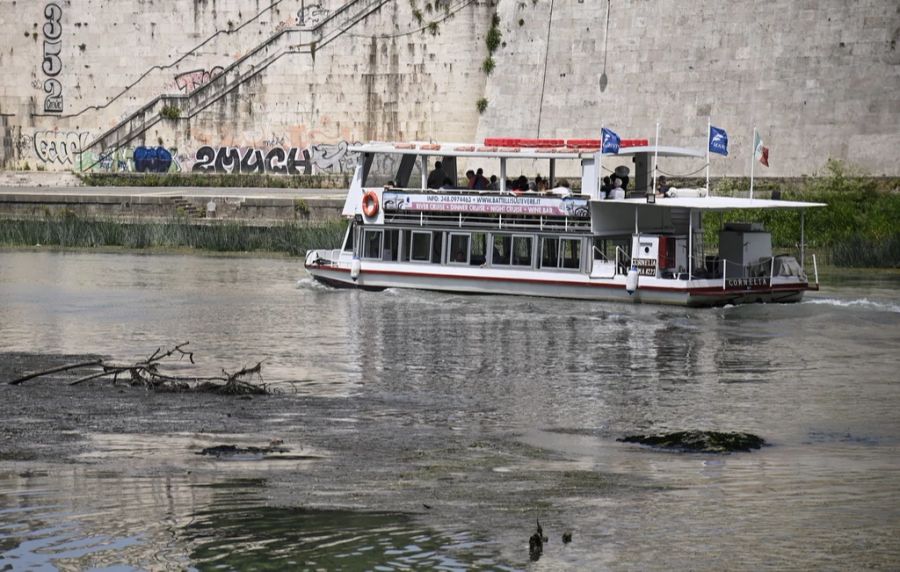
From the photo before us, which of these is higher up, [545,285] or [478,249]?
[478,249]

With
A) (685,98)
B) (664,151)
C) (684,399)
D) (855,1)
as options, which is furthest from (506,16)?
(684,399)

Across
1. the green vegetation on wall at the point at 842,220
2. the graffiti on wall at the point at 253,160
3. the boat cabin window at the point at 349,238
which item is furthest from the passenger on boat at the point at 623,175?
the graffiti on wall at the point at 253,160

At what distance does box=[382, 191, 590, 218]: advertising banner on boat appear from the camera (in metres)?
28.6

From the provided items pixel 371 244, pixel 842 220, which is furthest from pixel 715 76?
pixel 371 244

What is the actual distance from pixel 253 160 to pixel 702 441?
37217 millimetres

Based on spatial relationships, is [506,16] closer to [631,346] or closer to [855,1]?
[855,1]

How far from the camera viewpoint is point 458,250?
1172 inches

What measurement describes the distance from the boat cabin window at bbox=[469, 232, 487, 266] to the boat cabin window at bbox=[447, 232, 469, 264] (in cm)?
16

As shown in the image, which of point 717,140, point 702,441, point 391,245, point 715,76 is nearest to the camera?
point 702,441

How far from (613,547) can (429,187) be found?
21.0 m

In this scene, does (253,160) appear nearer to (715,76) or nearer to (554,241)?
(715,76)

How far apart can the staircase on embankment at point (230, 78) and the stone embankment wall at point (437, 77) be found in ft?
0.28

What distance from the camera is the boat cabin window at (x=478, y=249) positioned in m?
29.7

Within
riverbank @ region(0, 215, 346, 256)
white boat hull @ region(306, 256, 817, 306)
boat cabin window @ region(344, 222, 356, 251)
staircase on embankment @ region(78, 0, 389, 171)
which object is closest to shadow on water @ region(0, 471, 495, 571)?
white boat hull @ region(306, 256, 817, 306)
